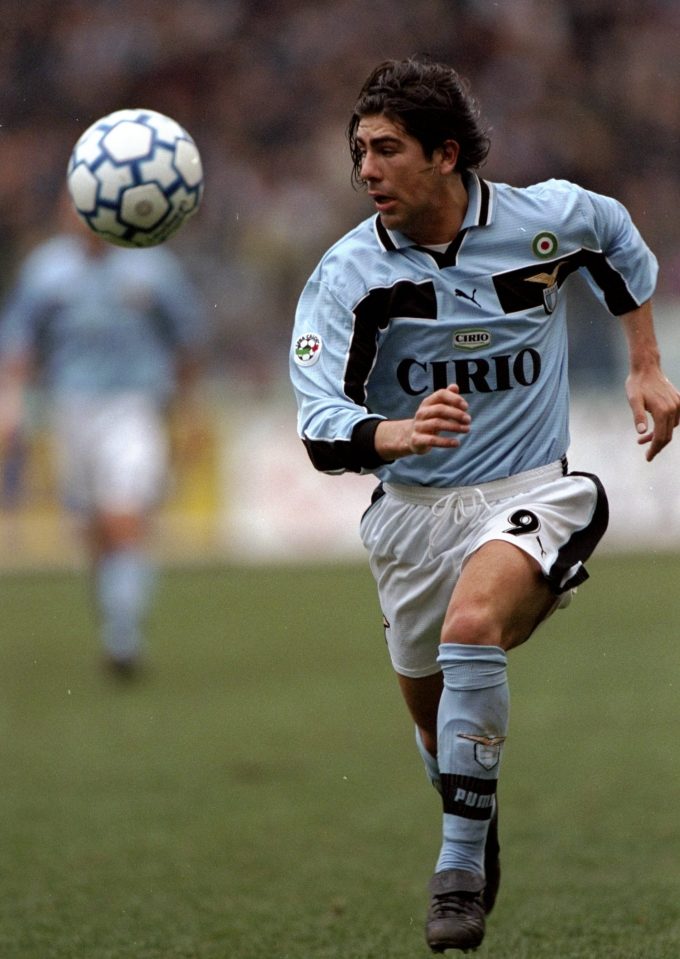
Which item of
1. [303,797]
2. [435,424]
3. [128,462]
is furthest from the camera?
[128,462]

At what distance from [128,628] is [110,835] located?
334cm

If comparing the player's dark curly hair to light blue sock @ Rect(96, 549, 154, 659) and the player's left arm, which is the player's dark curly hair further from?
light blue sock @ Rect(96, 549, 154, 659)

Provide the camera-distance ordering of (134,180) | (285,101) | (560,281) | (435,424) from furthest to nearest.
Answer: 1. (285,101)
2. (134,180)
3. (560,281)
4. (435,424)

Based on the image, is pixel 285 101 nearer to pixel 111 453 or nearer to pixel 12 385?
pixel 12 385

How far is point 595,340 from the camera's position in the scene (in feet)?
45.2

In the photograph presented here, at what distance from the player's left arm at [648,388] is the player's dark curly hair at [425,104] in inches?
24.7

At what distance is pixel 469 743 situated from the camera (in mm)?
3783

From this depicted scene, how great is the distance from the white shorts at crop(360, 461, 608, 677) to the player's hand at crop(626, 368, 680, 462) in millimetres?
175

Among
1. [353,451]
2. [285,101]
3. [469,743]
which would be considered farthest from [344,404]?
[285,101]

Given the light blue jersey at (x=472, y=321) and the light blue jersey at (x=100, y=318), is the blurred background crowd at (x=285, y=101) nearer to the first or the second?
the light blue jersey at (x=100, y=318)

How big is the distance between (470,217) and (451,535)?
767 millimetres

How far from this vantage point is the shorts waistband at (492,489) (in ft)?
13.4

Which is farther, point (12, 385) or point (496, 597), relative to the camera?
point (12, 385)

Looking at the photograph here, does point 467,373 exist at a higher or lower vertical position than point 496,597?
higher
